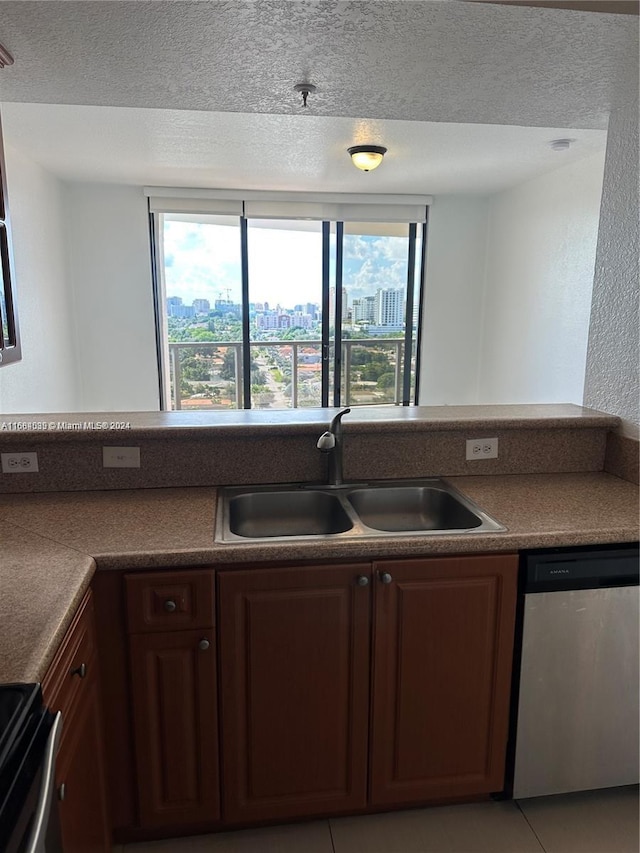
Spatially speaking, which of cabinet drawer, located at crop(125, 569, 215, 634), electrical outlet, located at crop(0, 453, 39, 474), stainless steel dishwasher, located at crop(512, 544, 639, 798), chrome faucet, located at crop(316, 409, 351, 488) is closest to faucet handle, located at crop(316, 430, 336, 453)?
chrome faucet, located at crop(316, 409, 351, 488)

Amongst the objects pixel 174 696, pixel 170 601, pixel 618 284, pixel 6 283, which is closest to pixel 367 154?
pixel 618 284

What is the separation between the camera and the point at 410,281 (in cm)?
597

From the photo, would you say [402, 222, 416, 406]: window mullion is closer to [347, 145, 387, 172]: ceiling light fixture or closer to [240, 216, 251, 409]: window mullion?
[240, 216, 251, 409]: window mullion

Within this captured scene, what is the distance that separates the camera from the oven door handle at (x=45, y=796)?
83 centimetres

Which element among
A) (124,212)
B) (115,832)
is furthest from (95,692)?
(124,212)

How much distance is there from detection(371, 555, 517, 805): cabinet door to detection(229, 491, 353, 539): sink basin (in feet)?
1.38

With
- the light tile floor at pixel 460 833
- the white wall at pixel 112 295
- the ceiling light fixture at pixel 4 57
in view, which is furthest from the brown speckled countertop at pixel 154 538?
the white wall at pixel 112 295

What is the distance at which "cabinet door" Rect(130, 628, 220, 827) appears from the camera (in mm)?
1485

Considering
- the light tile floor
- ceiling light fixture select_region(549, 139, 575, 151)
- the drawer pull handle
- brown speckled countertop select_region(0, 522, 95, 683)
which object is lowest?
the light tile floor

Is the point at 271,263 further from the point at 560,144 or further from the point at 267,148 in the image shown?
the point at 560,144

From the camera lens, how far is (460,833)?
5.51 feet

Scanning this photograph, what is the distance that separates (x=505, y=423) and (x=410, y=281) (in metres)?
4.19

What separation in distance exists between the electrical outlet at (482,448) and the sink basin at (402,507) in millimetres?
227

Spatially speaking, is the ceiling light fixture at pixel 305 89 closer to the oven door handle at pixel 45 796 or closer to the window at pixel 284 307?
the oven door handle at pixel 45 796
